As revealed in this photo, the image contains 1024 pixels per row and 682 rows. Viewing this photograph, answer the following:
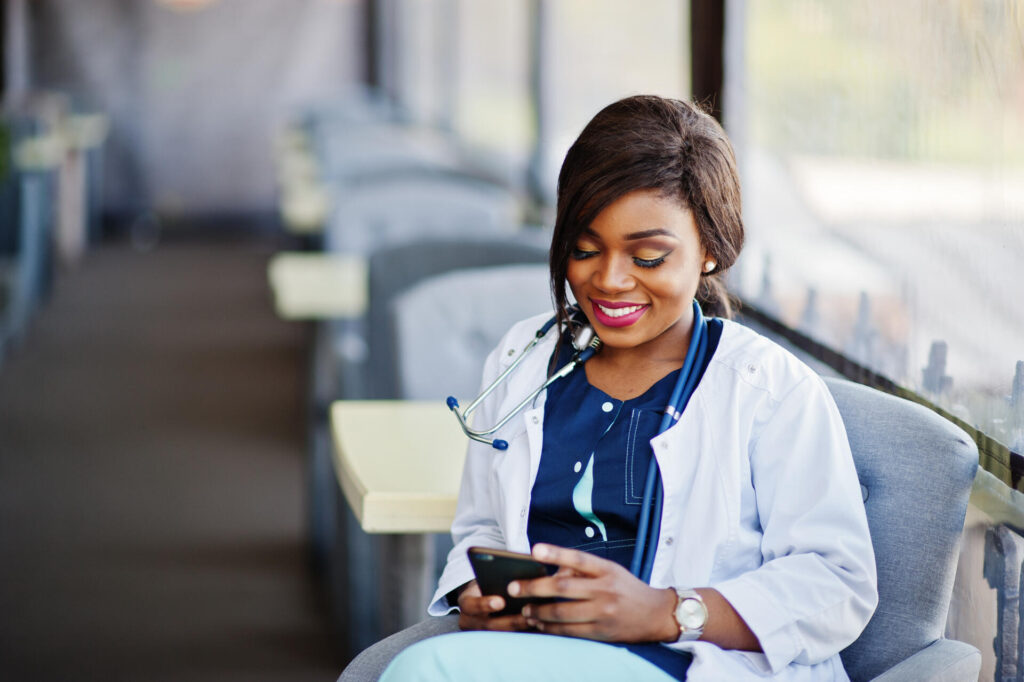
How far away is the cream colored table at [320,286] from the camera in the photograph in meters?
3.34

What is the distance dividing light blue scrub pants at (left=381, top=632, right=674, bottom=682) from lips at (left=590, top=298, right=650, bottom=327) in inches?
15.1

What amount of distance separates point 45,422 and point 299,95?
652 centimetres

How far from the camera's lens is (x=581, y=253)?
4.79 feet

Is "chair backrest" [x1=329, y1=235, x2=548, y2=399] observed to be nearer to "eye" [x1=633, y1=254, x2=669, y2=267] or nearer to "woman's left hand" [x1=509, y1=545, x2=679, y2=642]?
"eye" [x1=633, y1=254, x2=669, y2=267]

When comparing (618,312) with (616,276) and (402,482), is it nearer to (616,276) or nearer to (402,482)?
(616,276)

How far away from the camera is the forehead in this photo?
1.40 m

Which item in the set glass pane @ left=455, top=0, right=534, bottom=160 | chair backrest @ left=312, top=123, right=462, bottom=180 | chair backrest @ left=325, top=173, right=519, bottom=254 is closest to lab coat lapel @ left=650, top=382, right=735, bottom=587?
chair backrest @ left=325, top=173, right=519, bottom=254

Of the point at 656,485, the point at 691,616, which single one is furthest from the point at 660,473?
the point at 691,616

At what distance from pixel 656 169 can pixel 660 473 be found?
34cm

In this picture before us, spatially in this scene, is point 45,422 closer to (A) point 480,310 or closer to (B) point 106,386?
(B) point 106,386

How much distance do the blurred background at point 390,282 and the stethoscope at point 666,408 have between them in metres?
0.36

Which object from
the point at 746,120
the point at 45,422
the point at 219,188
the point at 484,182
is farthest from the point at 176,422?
the point at 219,188

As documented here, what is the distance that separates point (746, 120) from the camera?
2.67 meters

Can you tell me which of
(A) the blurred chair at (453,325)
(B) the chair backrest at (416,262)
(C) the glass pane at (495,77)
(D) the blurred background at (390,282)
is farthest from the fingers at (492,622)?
(C) the glass pane at (495,77)
